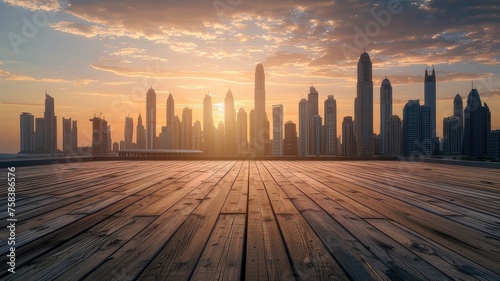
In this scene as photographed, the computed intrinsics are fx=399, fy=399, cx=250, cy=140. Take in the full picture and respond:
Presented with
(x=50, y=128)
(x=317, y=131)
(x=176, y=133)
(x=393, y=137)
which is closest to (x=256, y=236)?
(x=50, y=128)

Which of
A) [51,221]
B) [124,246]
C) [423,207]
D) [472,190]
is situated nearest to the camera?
[124,246]

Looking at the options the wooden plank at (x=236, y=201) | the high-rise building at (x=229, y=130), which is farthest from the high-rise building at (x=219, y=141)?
the wooden plank at (x=236, y=201)

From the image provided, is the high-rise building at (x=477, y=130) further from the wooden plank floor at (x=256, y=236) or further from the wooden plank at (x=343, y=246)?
the wooden plank at (x=343, y=246)

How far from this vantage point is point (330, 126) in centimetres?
17662

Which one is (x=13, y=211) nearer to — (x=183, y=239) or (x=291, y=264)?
(x=183, y=239)

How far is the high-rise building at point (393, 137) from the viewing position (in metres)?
89.5

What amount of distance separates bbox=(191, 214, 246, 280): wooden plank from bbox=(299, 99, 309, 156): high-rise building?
170184 millimetres

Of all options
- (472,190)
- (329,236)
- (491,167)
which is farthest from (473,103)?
(329,236)

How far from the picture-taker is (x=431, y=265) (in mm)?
2711

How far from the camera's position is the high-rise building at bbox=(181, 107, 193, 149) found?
16400 cm

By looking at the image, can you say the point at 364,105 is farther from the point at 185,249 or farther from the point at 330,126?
the point at 185,249

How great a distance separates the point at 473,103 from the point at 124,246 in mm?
70474

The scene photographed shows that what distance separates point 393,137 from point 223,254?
329ft

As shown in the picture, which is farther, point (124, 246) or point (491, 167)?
point (491, 167)
